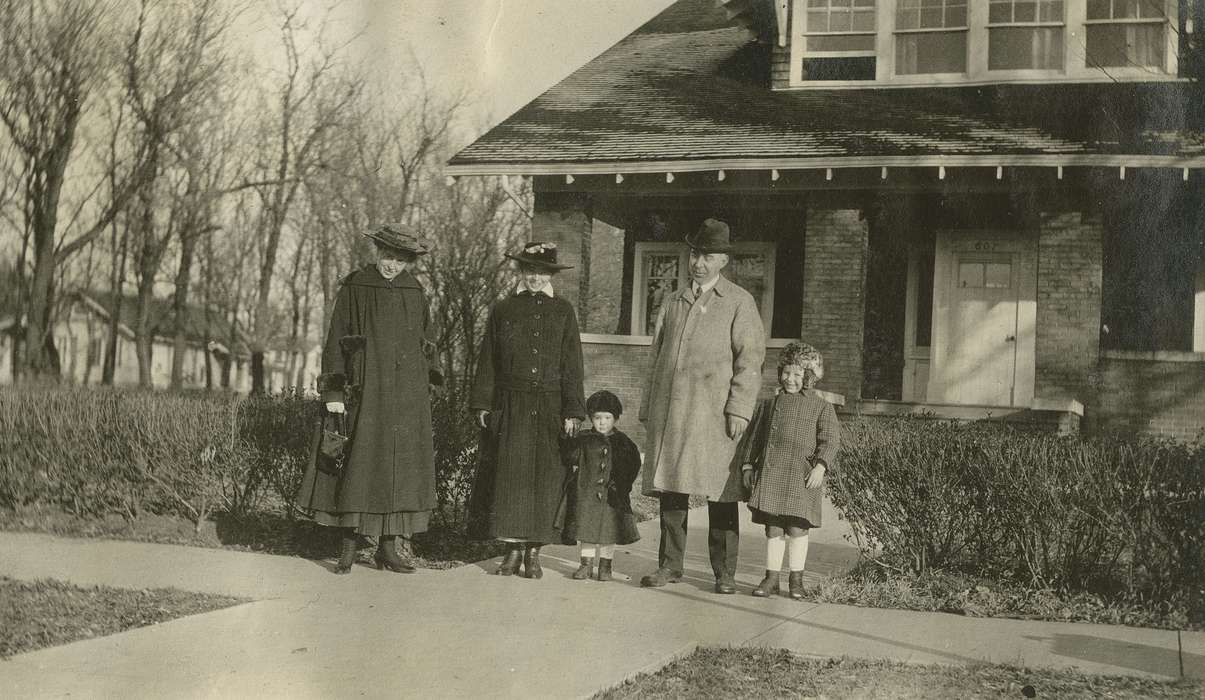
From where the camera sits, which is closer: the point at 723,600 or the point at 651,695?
the point at 651,695

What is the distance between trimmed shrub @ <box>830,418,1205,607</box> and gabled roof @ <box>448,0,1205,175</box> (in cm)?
763

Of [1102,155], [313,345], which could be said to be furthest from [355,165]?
[313,345]

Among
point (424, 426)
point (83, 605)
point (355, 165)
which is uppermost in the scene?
point (355, 165)

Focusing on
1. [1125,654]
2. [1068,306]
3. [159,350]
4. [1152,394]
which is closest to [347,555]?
[1125,654]

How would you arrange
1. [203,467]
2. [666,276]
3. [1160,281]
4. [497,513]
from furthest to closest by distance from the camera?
[666,276]
[1160,281]
[203,467]
[497,513]

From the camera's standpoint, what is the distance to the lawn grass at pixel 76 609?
5.20 m

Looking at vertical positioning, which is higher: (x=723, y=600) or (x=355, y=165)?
(x=355, y=165)

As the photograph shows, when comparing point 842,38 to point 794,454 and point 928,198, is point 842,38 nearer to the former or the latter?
point 928,198

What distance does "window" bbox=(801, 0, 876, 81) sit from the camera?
16.0 metres

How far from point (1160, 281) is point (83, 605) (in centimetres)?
1334

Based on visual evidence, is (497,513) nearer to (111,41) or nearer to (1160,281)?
(1160,281)

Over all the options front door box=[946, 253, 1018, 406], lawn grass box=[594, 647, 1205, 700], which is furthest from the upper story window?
lawn grass box=[594, 647, 1205, 700]

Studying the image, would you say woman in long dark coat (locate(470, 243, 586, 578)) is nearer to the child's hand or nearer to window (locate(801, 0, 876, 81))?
the child's hand

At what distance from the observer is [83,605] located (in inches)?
230
